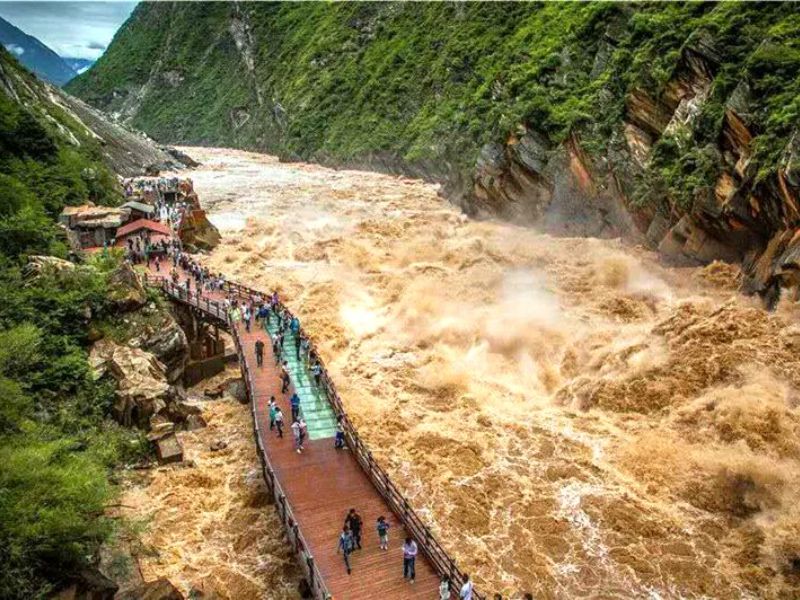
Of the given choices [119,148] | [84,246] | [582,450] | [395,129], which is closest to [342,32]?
[395,129]

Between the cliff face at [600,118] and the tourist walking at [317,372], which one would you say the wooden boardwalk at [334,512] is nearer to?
the tourist walking at [317,372]

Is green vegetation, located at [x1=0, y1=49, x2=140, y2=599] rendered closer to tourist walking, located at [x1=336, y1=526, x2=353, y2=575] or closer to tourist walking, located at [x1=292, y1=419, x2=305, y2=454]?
tourist walking, located at [x1=292, y1=419, x2=305, y2=454]

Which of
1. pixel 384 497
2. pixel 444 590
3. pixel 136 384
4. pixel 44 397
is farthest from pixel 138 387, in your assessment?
pixel 444 590

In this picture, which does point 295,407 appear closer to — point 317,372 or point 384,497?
point 317,372

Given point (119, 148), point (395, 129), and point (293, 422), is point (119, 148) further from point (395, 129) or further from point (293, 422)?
point (293, 422)

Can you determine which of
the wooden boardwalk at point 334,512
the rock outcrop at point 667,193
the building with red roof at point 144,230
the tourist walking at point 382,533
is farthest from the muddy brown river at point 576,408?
the building with red roof at point 144,230

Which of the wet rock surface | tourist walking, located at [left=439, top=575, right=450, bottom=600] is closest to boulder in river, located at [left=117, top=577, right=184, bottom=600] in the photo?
the wet rock surface
